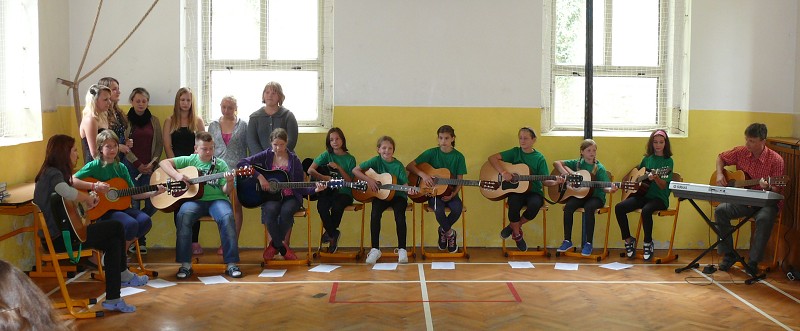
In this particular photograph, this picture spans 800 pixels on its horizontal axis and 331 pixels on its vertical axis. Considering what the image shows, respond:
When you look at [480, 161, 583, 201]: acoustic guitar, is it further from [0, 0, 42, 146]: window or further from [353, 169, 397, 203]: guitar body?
[0, 0, 42, 146]: window

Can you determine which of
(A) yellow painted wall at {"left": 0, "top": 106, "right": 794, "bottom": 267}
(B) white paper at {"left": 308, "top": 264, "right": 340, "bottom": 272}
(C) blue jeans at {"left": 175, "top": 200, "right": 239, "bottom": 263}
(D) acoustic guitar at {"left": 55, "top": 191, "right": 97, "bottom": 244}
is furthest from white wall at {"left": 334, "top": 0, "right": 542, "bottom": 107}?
(D) acoustic guitar at {"left": 55, "top": 191, "right": 97, "bottom": 244}

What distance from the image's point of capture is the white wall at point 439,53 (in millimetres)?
8234

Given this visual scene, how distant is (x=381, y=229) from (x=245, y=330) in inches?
124

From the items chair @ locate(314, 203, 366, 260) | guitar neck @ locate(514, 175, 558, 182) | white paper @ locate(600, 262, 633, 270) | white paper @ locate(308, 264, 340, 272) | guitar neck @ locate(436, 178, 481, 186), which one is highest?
guitar neck @ locate(514, 175, 558, 182)

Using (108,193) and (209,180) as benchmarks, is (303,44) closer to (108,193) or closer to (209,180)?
(209,180)

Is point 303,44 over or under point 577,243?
over

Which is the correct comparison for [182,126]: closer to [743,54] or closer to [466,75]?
[466,75]

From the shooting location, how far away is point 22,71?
755cm

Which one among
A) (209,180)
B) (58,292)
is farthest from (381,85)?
(58,292)

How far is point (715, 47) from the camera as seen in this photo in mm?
8320

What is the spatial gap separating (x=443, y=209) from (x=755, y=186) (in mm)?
2566

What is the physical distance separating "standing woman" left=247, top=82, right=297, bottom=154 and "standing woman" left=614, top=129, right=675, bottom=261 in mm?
2901

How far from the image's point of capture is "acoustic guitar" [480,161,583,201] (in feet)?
25.5

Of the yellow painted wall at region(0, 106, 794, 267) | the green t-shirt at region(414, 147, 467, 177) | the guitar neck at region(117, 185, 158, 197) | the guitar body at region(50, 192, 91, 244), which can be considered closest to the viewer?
the guitar body at region(50, 192, 91, 244)
